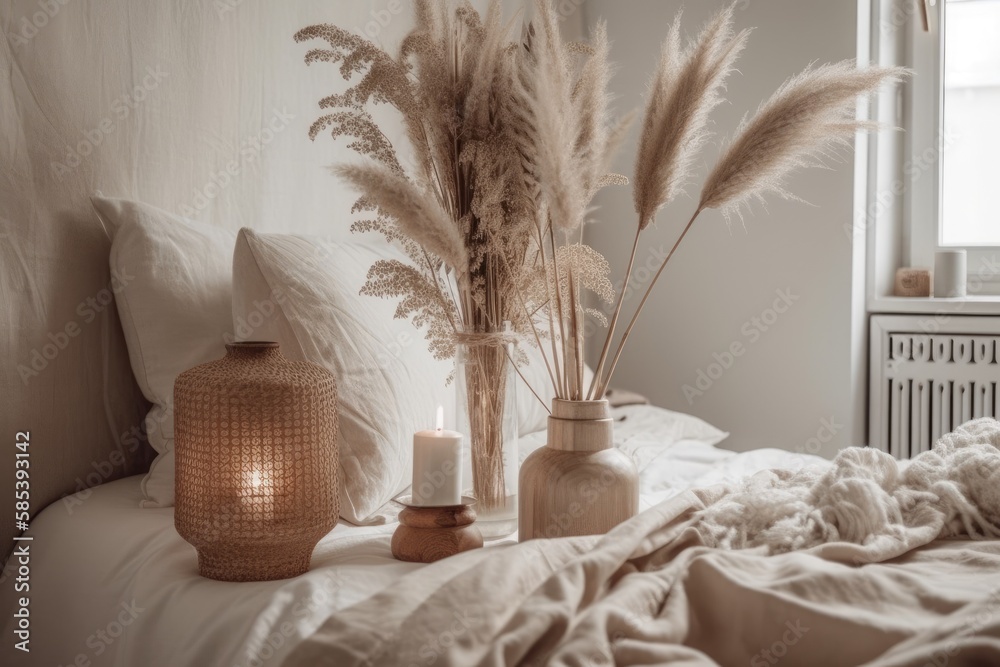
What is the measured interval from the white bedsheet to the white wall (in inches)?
57.3

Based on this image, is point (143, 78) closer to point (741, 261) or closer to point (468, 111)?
point (468, 111)

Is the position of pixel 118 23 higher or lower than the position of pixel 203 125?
higher

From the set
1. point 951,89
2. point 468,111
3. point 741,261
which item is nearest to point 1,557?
point 468,111

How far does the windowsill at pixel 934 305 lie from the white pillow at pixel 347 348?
1800mm

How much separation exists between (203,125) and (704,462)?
1.19 meters

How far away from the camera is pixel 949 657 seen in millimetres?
649

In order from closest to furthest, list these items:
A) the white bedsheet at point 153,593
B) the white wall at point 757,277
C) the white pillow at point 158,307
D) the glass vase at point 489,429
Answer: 1. the white bedsheet at point 153,593
2. the glass vase at point 489,429
3. the white pillow at point 158,307
4. the white wall at point 757,277

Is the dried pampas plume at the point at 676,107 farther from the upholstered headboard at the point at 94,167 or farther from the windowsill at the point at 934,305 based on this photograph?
the windowsill at the point at 934,305

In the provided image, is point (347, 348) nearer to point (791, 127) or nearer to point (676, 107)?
point (676, 107)

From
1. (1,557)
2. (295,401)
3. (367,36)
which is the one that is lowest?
(1,557)

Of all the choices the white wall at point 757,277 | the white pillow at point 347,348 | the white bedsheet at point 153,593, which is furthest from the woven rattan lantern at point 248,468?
the white wall at point 757,277

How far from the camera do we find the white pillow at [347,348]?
120 cm

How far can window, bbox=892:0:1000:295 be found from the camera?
8.65ft

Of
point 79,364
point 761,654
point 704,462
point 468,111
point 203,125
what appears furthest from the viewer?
point 704,462
